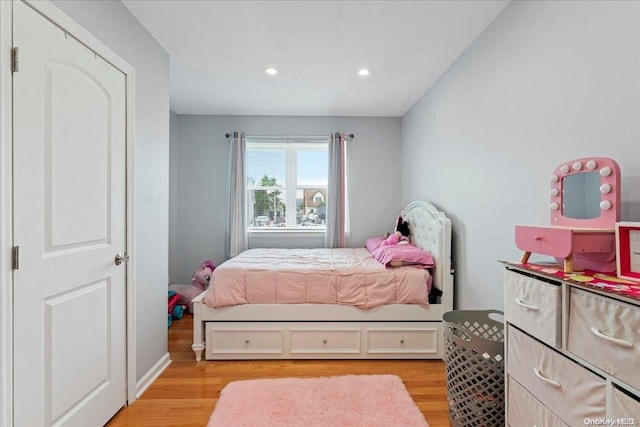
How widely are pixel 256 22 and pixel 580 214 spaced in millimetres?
2146

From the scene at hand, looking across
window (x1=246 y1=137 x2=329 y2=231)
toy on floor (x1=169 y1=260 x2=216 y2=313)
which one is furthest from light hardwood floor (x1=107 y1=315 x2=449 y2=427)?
window (x1=246 y1=137 x2=329 y2=231)

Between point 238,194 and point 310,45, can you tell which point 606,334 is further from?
point 238,194

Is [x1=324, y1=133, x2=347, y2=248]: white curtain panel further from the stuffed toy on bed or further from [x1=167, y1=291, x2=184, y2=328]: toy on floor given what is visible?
[x1=167, y1=291, x2=184, y2=328]: toy on floor

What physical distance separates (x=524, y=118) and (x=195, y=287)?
3.65m

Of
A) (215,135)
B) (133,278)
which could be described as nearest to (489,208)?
(133,278)

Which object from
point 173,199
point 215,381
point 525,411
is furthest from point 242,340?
point 173,199

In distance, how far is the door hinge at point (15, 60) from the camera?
1.17 m

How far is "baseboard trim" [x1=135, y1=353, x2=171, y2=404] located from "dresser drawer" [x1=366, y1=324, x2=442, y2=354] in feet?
5.29

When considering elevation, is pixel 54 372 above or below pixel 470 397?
above

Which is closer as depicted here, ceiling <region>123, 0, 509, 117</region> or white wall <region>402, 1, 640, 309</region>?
white wall <region>402, 1, 640, 309</region>

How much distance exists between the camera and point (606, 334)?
881 millimetres

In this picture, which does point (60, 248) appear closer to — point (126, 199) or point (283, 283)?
point (126, 199)

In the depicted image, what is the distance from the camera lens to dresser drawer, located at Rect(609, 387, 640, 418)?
0.80m

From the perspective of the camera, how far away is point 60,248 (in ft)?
4.61
